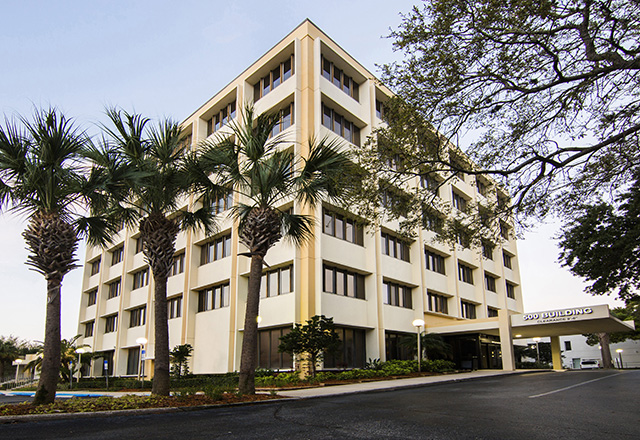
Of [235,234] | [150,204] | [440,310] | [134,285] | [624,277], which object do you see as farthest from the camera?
[134,285]

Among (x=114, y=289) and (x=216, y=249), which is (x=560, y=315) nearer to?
(x=216, y=249)

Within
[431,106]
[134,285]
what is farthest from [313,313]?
[134,285]

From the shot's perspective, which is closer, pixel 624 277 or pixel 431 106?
pixel 431 106

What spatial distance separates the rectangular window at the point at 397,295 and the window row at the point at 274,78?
43.3 ft

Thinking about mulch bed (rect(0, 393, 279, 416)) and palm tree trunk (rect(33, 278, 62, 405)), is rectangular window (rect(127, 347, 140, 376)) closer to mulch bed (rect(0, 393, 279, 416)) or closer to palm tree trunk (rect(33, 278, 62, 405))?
palm tree trunk (rect(33, 278, 62, 405))

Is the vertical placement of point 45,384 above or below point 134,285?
below

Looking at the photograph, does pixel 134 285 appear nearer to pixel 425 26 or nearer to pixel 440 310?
pixel 440 310

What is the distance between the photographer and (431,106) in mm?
10227

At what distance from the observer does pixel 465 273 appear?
3741 cm

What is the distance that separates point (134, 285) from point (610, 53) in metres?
36.5

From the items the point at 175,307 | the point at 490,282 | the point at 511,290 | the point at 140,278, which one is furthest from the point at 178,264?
the point at 511,290

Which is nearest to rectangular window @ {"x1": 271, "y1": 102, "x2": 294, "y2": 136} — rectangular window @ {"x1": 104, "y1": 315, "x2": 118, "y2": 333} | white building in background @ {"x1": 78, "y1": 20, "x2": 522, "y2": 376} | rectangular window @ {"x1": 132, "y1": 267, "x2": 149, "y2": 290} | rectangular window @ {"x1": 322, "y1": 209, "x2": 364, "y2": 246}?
white building in background @ {"x1": 78, "y1": 20, "x2": 522, "y2": 376}

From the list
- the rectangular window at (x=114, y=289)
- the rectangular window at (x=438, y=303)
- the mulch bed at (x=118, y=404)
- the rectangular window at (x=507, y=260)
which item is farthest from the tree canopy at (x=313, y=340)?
the rectangular window at (x=507, y=260)

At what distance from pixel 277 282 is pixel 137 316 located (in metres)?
17.5
